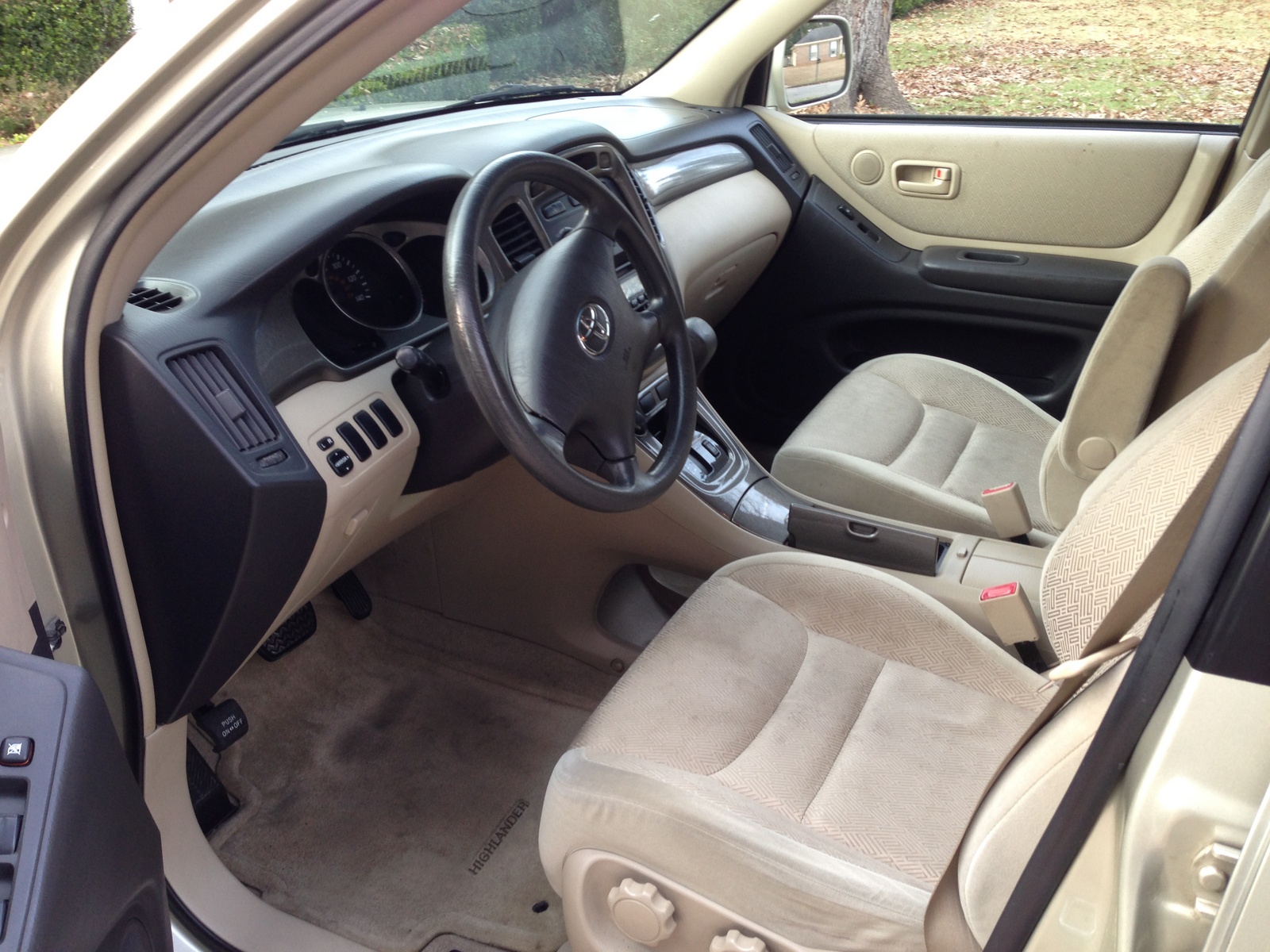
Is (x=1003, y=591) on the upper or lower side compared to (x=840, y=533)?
upper

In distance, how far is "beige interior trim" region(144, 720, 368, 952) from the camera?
50.7 inches

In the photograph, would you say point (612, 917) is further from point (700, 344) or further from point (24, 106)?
point (24, 106)

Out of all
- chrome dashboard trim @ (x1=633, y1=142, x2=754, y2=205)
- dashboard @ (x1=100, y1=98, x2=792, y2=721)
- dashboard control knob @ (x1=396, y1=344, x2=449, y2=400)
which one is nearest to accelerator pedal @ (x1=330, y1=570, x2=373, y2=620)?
dashboard @ (x1=100, y1=98, x2=792, y2=721)

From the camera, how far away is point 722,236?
2340 millimetres

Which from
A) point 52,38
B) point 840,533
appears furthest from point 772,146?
point 52,38

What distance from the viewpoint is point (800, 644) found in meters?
1.37

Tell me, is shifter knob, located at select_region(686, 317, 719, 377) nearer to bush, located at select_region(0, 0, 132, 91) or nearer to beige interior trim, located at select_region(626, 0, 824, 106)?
bush, located at select_region(0, 0, 132, 91)

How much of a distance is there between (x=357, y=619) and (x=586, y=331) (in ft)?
3.45

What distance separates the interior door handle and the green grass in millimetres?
148

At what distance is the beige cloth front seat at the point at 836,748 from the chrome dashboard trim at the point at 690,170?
1066 mm

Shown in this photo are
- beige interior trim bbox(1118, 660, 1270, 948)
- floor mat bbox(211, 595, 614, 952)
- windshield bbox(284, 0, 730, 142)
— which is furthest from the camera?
windshield bbox(284, 0, 730, 142)

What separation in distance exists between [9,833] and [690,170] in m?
1.97

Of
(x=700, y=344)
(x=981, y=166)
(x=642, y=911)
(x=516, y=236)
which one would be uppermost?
(x=516, y=236)

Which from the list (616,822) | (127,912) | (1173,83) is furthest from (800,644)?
(1173,83)
